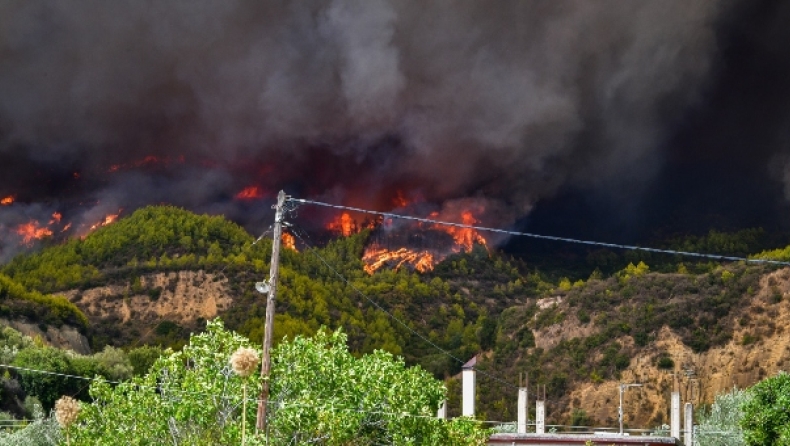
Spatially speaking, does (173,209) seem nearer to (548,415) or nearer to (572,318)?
(572,318)

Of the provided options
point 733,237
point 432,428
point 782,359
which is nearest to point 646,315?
point 782,359

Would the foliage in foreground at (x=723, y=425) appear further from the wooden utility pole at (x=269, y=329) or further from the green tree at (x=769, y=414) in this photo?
the wooden utility pole at (x=269, y=329)

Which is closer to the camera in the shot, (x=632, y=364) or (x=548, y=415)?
(x=548, y=415)

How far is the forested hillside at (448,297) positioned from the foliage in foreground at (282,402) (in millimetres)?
55340

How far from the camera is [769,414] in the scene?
26.8 m

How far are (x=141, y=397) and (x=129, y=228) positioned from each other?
324 feet

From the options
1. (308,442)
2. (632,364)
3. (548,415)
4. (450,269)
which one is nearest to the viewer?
(308,442)

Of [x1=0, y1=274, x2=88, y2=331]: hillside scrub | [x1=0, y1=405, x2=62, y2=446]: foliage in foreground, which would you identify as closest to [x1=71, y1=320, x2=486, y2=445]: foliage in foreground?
[x1=0, y1=405, x2=62, y2=446]: foliage in foreground

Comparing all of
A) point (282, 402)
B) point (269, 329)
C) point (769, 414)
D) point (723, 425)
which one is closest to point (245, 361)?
point (269, 329)

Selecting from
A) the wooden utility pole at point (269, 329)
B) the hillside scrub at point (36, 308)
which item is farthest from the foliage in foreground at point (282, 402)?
the hillside scrub at point (36, 308)

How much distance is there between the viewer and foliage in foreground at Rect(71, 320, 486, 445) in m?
22.5

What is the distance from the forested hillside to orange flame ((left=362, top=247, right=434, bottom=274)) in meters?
1.68

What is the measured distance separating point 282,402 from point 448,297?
96548mm

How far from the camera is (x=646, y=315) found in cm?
9200
